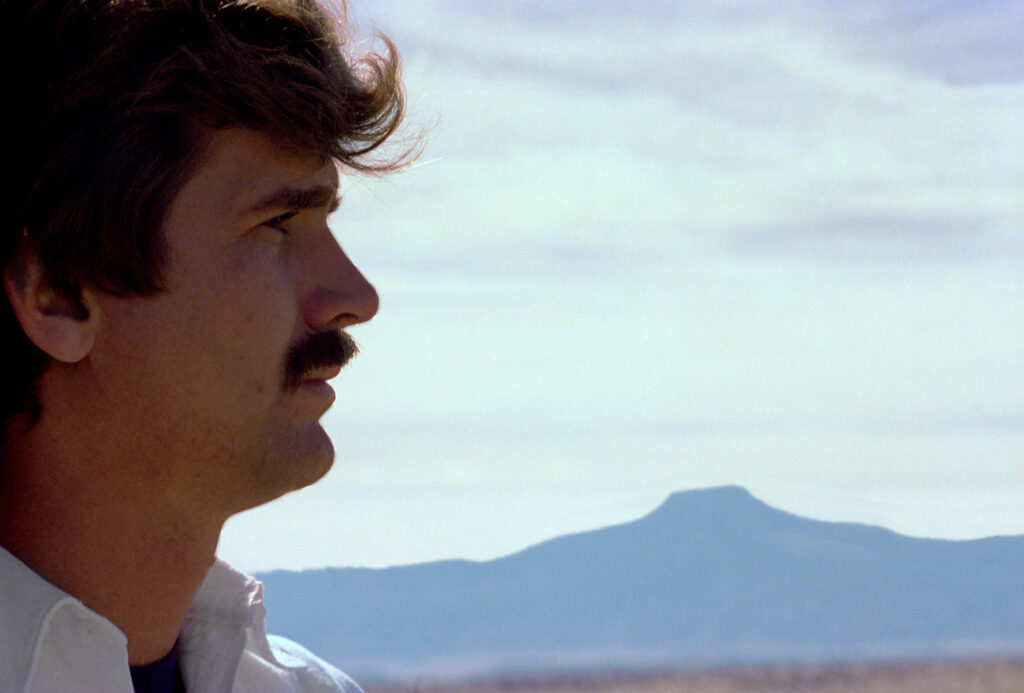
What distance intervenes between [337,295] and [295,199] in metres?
0.20

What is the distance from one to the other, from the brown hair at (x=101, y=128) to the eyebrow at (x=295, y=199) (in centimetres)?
13

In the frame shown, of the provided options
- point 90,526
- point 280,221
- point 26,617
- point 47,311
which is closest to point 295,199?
point 280,221

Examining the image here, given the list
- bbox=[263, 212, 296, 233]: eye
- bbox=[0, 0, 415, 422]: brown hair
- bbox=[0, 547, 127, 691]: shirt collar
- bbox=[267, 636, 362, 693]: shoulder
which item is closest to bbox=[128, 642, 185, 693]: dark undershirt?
bbox=[0, 547, 127, 691]: shirt collar

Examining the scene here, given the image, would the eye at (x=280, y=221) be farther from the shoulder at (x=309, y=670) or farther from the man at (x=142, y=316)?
the shoulder at (x=309, y=670)

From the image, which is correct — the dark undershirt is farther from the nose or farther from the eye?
the eye

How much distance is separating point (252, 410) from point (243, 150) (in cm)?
50

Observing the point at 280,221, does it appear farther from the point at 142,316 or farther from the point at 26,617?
the point at 26,617

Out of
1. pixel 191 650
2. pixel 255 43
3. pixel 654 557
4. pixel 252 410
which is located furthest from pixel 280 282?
pixel 654 557

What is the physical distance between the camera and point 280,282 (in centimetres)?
203

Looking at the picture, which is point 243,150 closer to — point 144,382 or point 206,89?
point 206,89

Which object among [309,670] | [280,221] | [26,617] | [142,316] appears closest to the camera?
[26,617]

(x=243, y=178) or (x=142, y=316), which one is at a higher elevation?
(x=243, y=178)

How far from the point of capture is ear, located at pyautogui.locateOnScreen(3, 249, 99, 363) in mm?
1951

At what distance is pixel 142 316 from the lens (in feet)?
6.46
